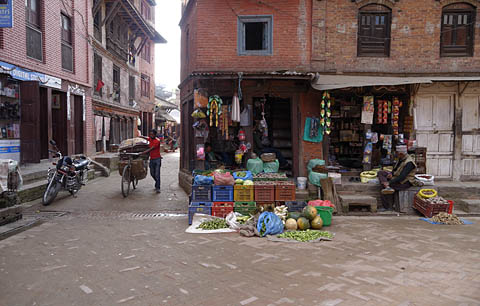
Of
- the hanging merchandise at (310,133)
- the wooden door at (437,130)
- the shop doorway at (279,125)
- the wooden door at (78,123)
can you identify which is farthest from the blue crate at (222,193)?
the wooden door at (78,123)

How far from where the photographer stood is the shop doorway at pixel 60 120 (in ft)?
47.6

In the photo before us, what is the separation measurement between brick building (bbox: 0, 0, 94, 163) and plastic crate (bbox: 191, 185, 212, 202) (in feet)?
22.4

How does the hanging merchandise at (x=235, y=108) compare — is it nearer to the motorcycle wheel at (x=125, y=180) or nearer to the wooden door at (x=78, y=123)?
the motorcycle wheel at (x=125, y=180)

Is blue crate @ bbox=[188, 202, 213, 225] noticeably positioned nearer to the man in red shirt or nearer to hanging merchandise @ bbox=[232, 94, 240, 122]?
hanging merchandise @ bbox=[232, 94, 240, 122]

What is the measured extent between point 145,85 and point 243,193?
77.1 ft

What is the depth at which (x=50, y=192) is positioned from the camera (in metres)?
9.16

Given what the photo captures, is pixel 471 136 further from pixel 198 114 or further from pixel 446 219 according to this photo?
pixel 198 114

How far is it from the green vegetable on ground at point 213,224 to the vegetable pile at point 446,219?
16.3 feet

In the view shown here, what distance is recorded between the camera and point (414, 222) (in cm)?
817

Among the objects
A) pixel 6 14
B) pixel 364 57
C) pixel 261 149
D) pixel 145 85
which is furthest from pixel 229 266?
pixel 145 85

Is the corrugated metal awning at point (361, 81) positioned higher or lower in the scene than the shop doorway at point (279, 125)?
higher

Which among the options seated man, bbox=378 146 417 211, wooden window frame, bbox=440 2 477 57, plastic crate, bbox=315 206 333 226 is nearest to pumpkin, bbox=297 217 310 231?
plastic crate, bbox=315 206 333 226

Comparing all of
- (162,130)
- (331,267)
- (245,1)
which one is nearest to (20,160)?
(245,1)

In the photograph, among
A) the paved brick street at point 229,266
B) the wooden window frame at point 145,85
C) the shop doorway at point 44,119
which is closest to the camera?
the paved brick street at point 229,266
